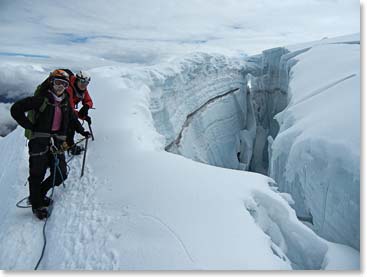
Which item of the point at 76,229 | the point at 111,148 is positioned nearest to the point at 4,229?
the point at 76,229

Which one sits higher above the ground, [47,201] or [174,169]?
[174,169]

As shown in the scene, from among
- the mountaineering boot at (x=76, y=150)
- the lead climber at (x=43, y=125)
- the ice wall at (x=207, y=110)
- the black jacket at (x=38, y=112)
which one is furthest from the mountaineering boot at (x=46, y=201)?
the ice wall at (x=207, y=110)

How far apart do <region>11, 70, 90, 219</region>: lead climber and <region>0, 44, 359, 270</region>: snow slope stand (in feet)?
0.49

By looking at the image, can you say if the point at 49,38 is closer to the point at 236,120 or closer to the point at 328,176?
the point at 328,176

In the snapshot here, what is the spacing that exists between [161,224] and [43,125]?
1.00 metres

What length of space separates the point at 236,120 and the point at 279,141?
6152 mm

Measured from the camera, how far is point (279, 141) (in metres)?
2.99

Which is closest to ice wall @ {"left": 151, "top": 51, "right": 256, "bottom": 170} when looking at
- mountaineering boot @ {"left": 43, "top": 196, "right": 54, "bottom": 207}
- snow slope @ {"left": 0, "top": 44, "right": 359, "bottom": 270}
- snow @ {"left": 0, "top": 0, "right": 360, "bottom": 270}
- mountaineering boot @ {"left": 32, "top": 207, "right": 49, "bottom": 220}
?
snow @ {"left": 0, "top": 0, "right": 360, "bottom": 270}

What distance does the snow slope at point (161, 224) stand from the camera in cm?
141

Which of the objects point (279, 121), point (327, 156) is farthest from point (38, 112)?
point (279, 121)

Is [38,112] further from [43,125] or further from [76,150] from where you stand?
[76,150]

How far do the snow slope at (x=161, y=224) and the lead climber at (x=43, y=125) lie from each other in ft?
0.49

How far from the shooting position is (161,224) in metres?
1.55

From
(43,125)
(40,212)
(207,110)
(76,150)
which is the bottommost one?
(40,212)
